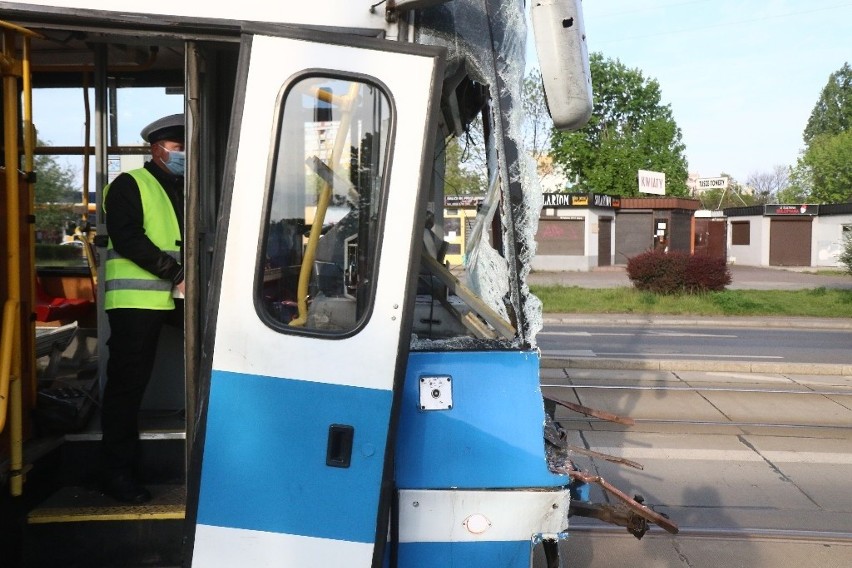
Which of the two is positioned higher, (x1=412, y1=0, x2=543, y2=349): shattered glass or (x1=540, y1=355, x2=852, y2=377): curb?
(x1=412, y1=0, x2=543, y2=349): shattered glass

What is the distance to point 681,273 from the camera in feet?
71.6

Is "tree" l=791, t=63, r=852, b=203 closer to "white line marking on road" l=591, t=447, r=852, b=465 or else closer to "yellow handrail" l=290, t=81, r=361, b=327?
"white line marking on road" l=591, t=447, r=852, b=465

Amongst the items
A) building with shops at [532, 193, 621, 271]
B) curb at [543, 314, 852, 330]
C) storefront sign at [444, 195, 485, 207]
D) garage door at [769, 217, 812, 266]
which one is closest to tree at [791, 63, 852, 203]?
garage door at [769, 217, 812, 266]

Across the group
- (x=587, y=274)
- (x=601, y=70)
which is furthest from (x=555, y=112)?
(x=601, y=70)

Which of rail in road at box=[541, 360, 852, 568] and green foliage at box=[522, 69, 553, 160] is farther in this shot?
rail in road at box=[541, 360, 852, 568]

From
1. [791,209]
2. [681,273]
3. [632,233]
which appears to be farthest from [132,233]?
[791,209]

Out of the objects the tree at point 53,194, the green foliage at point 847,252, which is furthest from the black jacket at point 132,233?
the green foliage at point 847,252

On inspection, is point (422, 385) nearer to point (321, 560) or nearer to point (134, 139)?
point (321, 560)

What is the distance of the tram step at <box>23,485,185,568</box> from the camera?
10.5 ft

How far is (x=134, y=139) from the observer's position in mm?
4238

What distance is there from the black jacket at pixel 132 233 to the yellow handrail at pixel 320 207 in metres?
0.98

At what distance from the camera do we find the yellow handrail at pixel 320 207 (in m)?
2.69

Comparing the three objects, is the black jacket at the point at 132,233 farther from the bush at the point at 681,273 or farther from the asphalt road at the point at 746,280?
the asphalt road at the point at 746,280

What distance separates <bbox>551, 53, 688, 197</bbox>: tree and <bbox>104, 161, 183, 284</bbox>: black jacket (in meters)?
46.7
